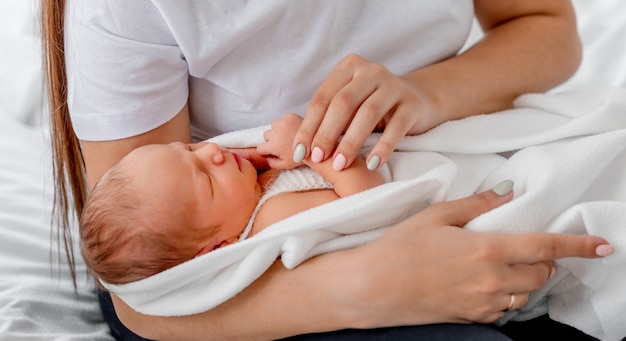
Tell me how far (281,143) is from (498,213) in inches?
11.8

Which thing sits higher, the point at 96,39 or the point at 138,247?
the point at 96,39

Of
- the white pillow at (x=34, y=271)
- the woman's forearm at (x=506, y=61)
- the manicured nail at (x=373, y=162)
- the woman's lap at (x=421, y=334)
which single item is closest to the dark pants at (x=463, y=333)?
the woman's lap at (x=421, y=334)

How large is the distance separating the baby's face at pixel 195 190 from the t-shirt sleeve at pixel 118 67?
0.23 ft

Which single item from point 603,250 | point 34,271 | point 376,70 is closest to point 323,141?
point 376,70

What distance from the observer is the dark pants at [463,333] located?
2.85 ft

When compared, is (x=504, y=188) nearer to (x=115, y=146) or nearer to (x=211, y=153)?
(x=211, y=153)

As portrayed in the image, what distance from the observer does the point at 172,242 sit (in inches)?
36.9

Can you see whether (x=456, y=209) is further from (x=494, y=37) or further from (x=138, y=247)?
(x=494, y=37)

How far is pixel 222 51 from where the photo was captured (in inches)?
41.8

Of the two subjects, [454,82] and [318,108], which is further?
[454,82]

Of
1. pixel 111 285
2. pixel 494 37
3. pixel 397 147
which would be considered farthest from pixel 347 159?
pixel 494 37

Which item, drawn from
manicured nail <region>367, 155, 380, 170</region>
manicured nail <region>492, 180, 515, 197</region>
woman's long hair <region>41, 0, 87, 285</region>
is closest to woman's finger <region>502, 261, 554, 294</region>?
manicured nail <region>492, 180, 515, 197</region>

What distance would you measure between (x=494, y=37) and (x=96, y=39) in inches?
27.2

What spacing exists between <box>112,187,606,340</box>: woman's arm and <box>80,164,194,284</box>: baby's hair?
0.53 ft
